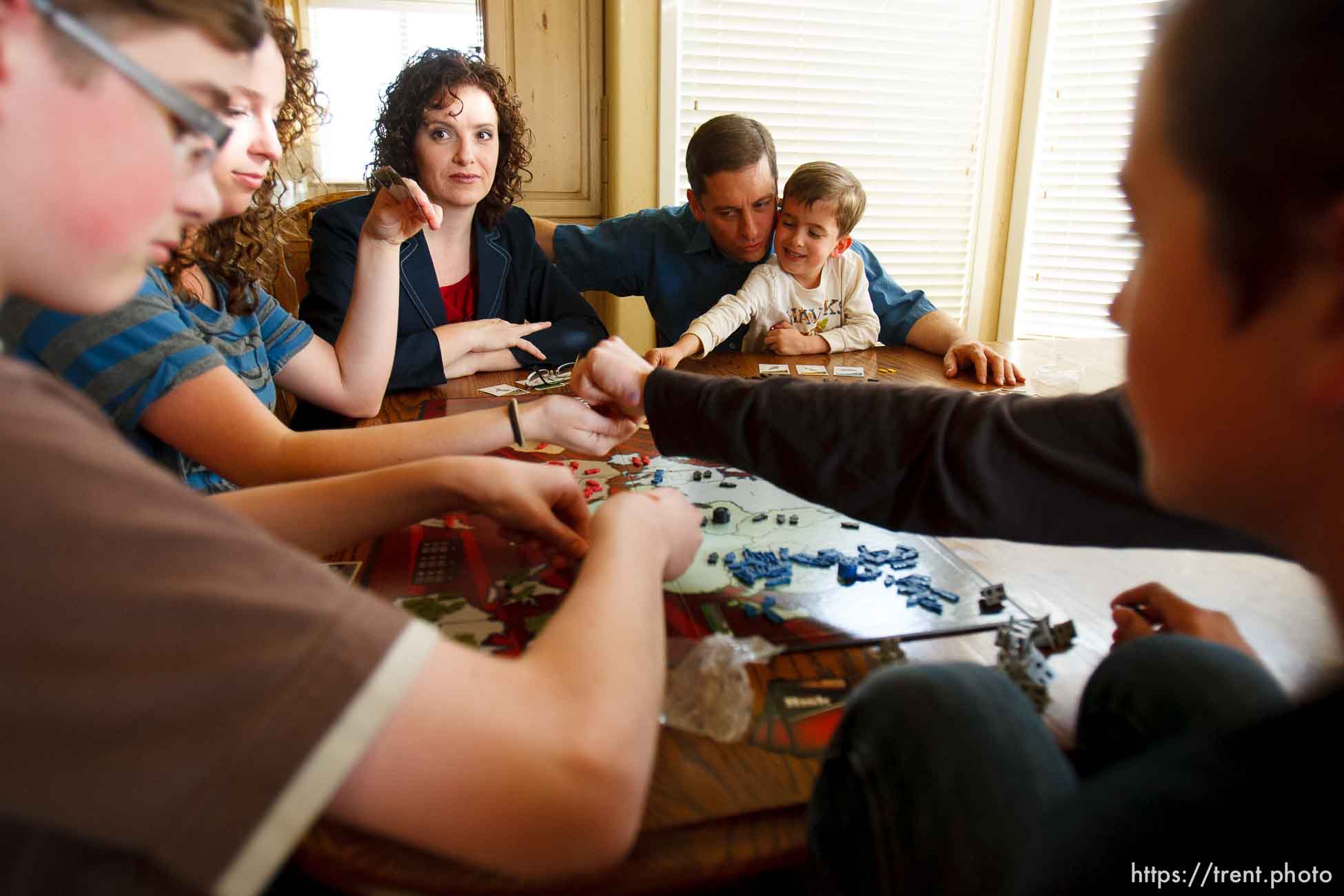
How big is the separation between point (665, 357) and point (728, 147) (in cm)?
72

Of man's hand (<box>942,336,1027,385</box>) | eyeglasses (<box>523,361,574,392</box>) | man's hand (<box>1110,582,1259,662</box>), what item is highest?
man's hand (<box>942,336,1027,385</box>)

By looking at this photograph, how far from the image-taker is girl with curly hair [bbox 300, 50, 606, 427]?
1985 mm

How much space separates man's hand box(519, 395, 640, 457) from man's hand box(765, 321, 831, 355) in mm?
911

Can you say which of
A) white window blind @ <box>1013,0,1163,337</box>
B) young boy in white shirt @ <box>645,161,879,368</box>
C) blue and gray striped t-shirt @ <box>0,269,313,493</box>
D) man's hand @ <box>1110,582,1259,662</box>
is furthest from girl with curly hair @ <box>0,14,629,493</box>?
white window blind @ <box>1013,0,1163,337</box>

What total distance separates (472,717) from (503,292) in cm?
191

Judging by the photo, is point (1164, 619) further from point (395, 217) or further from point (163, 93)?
point (395, 217)

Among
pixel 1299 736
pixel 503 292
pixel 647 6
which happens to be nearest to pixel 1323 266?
pixel 1299 736

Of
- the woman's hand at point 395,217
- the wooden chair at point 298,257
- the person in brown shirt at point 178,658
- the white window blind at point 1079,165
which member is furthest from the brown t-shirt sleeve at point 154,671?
the white window blind at point 1079,165

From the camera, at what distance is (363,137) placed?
375 centimetres

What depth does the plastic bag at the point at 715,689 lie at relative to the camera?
70 centimetres

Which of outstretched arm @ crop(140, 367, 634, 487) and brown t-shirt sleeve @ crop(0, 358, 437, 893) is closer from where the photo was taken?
brown t-shirt sleeve @ crop(0, 358, 437, 893)

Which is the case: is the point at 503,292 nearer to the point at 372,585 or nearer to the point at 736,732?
the point at 372,585

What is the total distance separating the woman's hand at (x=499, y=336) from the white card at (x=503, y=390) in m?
0.16

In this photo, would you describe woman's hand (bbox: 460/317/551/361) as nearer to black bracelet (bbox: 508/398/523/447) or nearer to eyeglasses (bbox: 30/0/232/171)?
black bracelet (bbox: 508/398/523/447)
